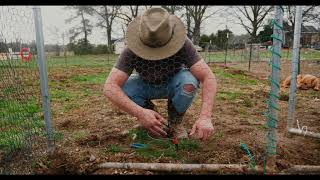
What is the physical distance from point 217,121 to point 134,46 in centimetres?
→ 154

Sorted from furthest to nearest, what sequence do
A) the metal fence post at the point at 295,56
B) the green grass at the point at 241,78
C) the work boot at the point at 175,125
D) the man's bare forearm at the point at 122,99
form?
1. the green grass at the point at 241,78
2. the work boot at the point at 175,125
3. the metal fence post at the point at 295,56
4. the man's bare forearm at the point at 122,99

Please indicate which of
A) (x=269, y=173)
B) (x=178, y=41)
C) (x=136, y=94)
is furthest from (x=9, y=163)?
(x=269, y=173)

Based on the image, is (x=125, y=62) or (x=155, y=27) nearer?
(x=155, y=27)

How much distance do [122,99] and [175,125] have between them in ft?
2.61

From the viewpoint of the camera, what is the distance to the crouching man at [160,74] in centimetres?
235

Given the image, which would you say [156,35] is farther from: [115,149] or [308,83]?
[308,83]

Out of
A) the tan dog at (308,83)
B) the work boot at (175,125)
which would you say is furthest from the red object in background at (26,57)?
the tan dog at (308,83)

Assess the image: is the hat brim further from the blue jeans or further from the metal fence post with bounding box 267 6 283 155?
the metal fence post with bounding box 267 6 283 155

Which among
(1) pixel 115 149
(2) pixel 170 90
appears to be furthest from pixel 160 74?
(1) pixel 115 149

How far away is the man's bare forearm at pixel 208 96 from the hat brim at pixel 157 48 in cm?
34

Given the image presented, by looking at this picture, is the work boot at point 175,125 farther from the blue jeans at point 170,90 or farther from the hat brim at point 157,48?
the hat brim at point 157,48

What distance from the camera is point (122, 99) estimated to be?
8.00ft

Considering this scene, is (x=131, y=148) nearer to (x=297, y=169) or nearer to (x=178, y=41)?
(x=178, y=41)

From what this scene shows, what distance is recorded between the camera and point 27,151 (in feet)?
8.44
